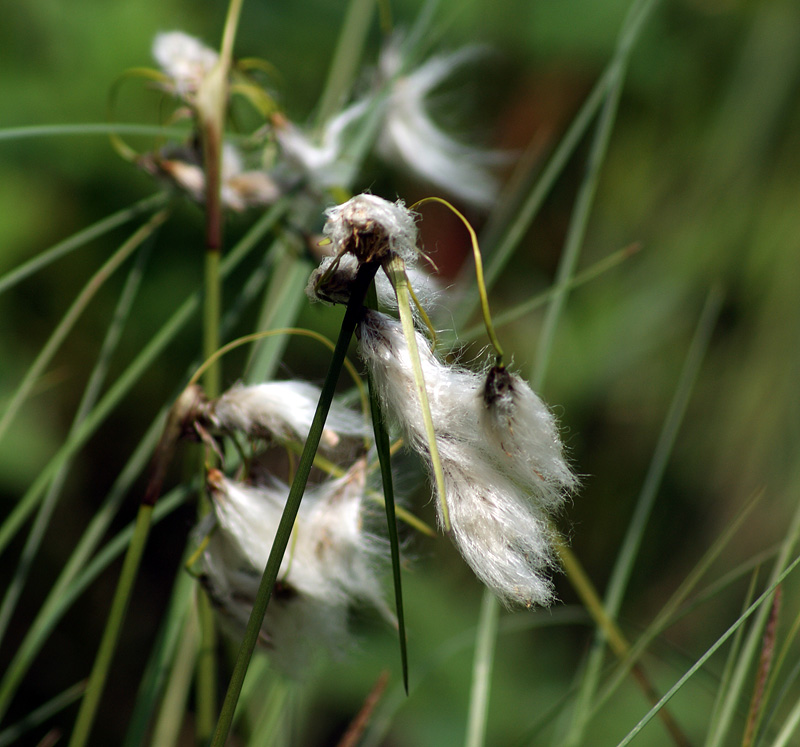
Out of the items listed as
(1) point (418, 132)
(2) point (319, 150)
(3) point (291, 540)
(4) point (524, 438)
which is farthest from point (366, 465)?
(1) point (418, 132)

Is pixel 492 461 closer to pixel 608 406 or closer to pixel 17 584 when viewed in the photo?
pixel 17 584

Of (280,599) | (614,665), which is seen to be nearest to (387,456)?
(280,599)

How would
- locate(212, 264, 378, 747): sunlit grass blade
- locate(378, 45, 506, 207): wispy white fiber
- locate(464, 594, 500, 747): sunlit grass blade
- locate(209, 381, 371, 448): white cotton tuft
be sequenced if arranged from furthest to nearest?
locate(378, 45, 506, 207): wispy white fiber < locate(464, 594, 500, 747): sunlit grass blade < locate(209, 381, 371, 448): white cotton tuft < locate(212, 264, 378, 747): sunlit grass blade

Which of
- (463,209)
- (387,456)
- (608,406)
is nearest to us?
(387,456)

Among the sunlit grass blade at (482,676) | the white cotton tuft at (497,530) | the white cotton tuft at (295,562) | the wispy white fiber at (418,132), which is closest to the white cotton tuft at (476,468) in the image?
the white cotton tuft at (497,530)

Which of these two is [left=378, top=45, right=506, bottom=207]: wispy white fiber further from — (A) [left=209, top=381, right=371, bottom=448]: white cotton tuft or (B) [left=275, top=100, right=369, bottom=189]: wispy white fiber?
(A) [left=209, top=381, right=371, bottom=448]: white cotton tuft

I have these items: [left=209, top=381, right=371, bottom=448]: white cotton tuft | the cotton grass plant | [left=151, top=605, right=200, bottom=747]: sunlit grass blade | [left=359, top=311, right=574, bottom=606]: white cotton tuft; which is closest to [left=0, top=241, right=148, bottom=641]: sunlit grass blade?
the cotton grass plant
